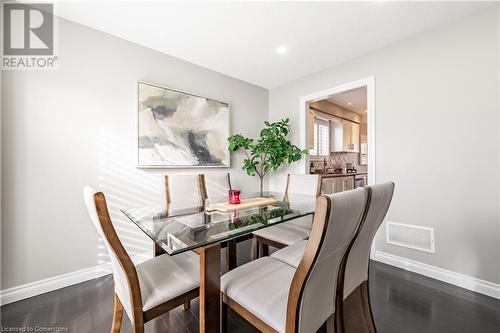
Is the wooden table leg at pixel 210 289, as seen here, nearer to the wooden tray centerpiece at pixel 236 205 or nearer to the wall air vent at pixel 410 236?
the wooden tray centerpiece at pixel 236 205

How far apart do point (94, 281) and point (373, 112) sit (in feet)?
11.6

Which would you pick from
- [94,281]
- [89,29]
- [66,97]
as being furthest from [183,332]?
[89,29]

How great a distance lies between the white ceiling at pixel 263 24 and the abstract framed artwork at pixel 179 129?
574 millimetres

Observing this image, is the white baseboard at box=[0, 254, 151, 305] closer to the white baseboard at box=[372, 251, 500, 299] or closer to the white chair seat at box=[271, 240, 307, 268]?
the white chair seat at box=[271, 240, 307, 268]

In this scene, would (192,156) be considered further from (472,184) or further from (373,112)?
(472,184)

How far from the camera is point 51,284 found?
1811mm

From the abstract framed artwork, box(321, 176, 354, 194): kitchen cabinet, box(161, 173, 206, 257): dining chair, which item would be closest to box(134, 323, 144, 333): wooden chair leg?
box(161, 173, 206, 257): dining chair

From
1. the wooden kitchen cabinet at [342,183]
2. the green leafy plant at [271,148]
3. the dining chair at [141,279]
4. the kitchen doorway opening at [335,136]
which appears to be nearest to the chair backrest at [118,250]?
the dining chair at [141,279]

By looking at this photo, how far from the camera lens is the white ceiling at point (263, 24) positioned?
1.81m

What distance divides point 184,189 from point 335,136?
415 centimetres

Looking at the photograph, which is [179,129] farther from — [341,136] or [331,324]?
[341,136]

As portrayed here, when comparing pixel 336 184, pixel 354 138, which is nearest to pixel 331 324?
pixel 336 184

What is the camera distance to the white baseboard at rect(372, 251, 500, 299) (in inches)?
68.6

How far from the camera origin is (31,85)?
5.82ft
